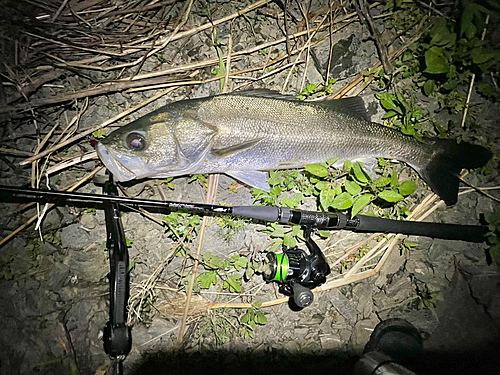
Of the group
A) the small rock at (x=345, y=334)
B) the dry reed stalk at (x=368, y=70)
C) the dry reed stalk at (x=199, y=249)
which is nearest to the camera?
the dry reed stalk at (x=199, y=249)

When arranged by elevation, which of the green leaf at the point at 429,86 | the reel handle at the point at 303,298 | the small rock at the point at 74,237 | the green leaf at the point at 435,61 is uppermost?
the green leaf at the point at 435,61

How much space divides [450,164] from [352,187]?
3.32 feet

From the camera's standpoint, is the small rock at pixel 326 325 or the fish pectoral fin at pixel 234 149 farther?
the small rock at pixel 326 325

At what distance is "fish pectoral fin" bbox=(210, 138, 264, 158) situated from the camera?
8.05 feet

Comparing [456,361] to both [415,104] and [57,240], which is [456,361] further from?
[57,240]

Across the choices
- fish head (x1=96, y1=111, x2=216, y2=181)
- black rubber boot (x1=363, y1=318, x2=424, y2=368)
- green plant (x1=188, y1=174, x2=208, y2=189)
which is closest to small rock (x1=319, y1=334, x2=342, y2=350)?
black rubber boot (x1=363, y1=318, x2=424, y2=368)

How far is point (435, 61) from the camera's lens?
103 inches

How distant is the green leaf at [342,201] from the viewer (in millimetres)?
2488

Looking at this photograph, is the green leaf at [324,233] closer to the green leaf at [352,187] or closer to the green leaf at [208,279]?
the green leaf at [352,187]

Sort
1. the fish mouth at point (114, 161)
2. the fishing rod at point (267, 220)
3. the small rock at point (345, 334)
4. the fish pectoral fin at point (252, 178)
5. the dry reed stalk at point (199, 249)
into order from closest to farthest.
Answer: the fishing rod at point (267, 220), the fish mouth at point (114, 161), the fish pectoral fin at point (252, 178), the dry reed stalk at point (199, 249), the small rock at point (345, 334)

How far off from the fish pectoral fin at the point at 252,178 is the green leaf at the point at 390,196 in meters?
0.99

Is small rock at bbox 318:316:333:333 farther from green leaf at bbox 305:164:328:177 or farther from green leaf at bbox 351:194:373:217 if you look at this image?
green leaf at bbox 305:164:328:177

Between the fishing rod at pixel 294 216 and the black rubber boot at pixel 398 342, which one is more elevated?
the fishing rod at pixel 294 216

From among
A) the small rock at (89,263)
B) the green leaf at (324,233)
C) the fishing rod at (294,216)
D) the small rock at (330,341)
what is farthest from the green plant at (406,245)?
the small rock at (89,263)
